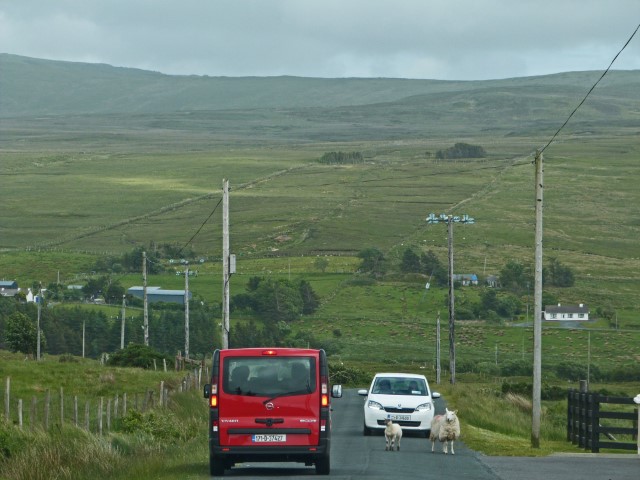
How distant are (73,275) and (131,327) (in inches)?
1654

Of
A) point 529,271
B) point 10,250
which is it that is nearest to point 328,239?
point 529,271

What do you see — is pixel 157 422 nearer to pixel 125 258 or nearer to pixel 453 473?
pixel 453 473

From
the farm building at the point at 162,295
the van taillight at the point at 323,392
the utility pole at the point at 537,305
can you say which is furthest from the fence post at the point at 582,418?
the farm building at the point at 162,295

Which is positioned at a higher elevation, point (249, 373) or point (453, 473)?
point (249, 373)

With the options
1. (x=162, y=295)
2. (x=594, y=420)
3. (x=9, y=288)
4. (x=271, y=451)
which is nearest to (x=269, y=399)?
(x=271, y=451)

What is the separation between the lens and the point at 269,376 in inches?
818

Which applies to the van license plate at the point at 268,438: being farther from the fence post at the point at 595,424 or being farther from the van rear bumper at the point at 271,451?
the fence post at the point at 595,424

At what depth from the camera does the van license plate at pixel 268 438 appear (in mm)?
20625

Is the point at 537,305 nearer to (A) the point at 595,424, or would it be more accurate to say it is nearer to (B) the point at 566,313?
(A) the point at 595,424

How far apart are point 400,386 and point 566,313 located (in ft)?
345

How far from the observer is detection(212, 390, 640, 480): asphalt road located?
21391mm

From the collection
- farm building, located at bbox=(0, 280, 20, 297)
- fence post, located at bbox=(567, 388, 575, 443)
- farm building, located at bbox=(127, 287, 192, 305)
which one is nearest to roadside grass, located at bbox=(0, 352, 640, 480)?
fence post, located at bbox=(567, 388, 575, 443)

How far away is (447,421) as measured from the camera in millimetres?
27422

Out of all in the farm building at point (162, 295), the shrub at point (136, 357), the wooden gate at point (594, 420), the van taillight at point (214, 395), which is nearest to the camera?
the van taillight at point (214, 395)
